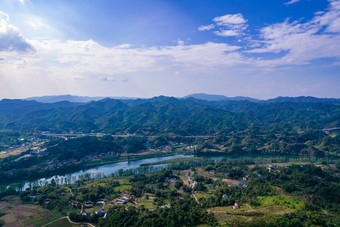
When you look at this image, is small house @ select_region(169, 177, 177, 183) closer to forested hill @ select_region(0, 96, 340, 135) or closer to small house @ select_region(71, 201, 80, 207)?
small house @ select_region(71, 201, 80, 207)

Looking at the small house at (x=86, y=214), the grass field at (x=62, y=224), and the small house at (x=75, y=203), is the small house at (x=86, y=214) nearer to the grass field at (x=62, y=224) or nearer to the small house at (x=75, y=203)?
the grass field at (x=62, y=224)

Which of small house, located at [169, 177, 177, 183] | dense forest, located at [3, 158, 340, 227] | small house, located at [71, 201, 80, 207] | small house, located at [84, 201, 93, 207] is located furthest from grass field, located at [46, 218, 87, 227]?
small house, located at [169, 177, 177, 183]

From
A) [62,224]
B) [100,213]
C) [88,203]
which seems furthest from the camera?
[88,203]

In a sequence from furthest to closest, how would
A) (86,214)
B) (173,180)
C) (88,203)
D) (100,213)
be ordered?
(173,180)
(88,203)
(100,213)
(86,214)

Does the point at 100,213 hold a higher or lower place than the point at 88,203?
higher

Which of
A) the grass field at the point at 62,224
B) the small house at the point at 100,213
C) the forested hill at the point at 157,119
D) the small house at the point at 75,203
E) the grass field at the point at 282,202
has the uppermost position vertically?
the forested hill at the point at 157,119

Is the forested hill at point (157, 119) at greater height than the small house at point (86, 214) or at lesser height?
greater

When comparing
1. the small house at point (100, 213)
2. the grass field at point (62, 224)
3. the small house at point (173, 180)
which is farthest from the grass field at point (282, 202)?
the grass field at point (62, 224)

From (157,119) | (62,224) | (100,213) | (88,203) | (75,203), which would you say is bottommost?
(62,224)

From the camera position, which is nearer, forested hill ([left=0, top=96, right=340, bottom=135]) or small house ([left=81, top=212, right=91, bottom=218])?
small house ([left=81, top=212, right=91, bottom=218])

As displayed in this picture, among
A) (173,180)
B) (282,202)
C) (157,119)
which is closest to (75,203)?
(173,180)

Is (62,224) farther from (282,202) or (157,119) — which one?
(157,119)

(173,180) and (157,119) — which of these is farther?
(157,119)
